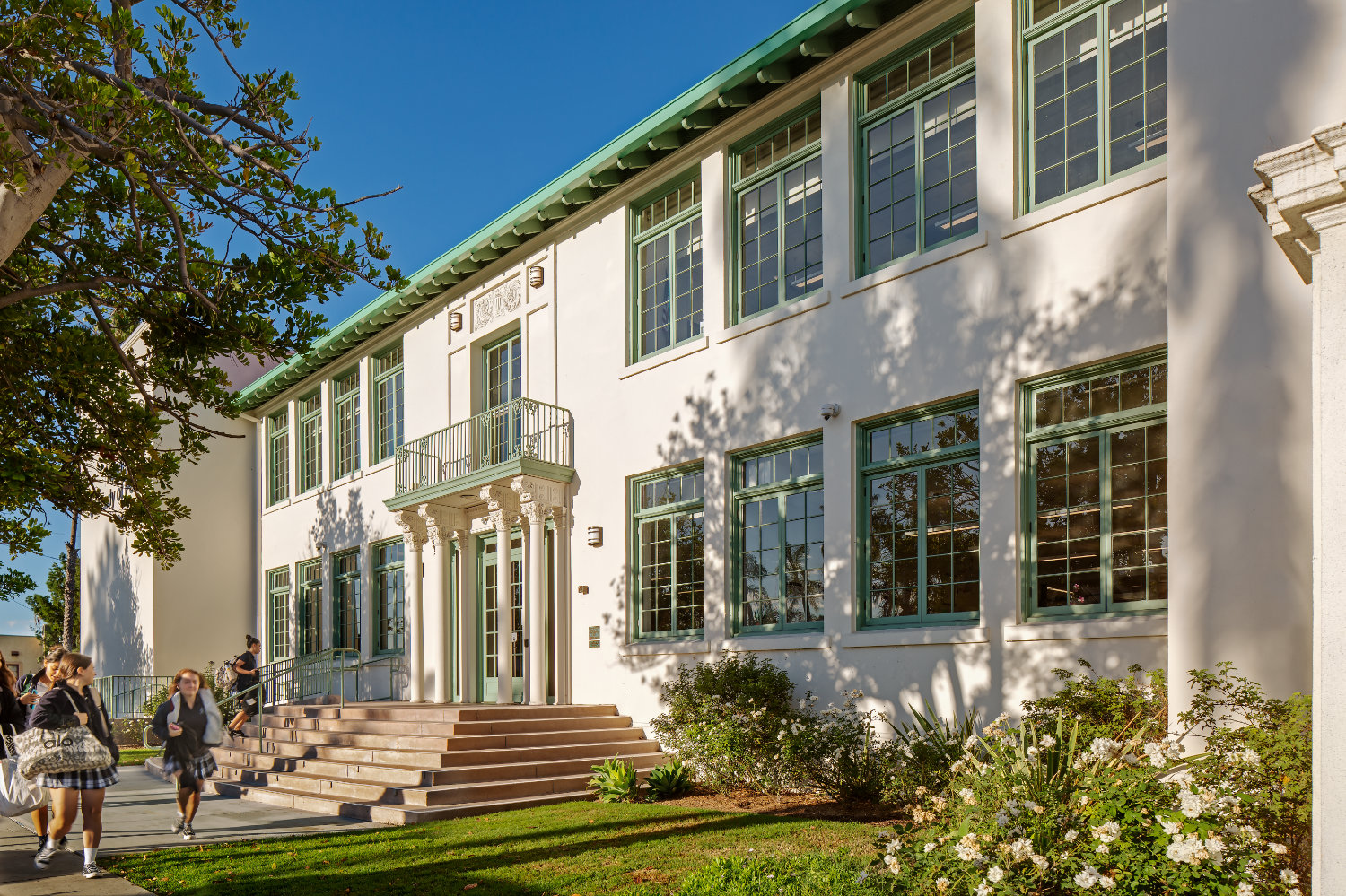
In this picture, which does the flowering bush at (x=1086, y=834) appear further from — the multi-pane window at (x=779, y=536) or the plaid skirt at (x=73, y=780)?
the plaid skirt at (x=73, y=780)

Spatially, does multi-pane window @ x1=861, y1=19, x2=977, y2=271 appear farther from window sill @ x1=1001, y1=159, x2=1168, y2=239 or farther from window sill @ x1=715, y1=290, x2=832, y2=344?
window sill @ x1=1001, y1=159, x2=1168, y2=239

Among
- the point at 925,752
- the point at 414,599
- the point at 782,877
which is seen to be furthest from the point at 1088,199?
the point at 414,599

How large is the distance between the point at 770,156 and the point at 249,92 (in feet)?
23.0

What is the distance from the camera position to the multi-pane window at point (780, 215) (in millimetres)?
12727

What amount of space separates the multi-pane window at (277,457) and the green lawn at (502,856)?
17648 mm

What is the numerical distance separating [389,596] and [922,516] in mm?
13062

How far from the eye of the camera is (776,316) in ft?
42.0

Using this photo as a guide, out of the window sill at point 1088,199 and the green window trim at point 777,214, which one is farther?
the green window trim at point 777,214

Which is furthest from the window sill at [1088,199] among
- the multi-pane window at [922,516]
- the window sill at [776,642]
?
the window sill at [776,642]

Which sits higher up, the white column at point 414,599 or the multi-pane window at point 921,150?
the multi-pane window at point 921,150

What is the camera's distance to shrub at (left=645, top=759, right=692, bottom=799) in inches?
470

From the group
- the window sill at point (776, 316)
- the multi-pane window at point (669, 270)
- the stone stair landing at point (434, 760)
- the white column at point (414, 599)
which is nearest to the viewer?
the stone stair landing at point (434, 760)

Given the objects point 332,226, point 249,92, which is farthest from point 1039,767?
point 249,92

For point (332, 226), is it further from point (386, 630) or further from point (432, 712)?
point (386, 630)
